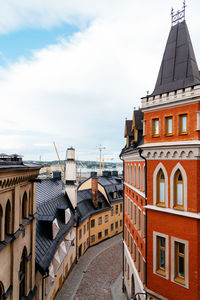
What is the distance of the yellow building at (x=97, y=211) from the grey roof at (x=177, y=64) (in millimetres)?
24906

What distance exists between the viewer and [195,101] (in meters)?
11.4

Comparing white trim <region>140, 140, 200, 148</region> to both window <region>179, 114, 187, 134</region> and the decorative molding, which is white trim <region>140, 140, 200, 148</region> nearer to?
window <region>179, 114, 187, 134</region>

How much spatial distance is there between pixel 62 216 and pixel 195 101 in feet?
69.4

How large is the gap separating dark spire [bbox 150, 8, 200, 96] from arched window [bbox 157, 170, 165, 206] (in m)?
5.39

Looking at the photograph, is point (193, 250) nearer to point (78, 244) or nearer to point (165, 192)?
point (165, 192)

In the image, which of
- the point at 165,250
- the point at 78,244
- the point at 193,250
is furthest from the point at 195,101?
the point at 78,244

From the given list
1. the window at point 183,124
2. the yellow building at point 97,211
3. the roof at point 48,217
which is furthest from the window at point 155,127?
the yellow building at point 97,211

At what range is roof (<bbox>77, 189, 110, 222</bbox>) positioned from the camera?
35.4m

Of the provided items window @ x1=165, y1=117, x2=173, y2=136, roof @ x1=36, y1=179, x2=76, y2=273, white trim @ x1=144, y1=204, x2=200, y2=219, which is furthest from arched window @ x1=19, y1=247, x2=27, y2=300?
window @ x1=165, y1=117, x2=173, y2=136

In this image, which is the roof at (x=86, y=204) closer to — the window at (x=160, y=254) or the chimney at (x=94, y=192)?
the chimney at (x=94, y=192)

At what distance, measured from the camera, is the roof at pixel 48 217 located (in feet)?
57.1

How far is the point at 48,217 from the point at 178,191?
1422 centimetres

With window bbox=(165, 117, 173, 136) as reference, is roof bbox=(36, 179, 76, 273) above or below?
below

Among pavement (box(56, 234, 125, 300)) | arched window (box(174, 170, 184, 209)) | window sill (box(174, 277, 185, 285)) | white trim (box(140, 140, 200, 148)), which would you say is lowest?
pavement (box(56, 234, 125, 300))
